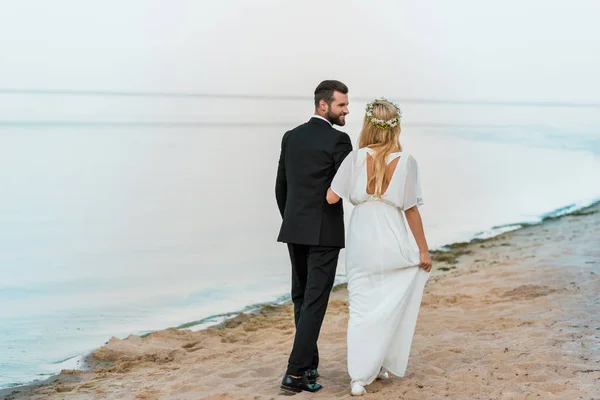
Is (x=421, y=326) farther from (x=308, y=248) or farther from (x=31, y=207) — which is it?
(x=31, y=207)

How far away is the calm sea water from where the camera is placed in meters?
6.65

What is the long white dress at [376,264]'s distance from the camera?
12.5ft

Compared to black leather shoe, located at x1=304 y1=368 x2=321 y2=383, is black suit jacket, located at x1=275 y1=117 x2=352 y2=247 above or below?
above

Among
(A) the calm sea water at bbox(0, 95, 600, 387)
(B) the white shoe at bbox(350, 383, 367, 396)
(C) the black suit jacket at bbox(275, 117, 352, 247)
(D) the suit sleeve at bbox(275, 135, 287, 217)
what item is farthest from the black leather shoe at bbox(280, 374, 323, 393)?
(A) the calm sea water at bbox(0, 95, 600, 387)

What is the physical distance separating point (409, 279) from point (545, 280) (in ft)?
8.24

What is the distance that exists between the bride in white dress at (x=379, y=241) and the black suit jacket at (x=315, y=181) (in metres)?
0.07

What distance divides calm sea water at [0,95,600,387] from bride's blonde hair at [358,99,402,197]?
2.44m

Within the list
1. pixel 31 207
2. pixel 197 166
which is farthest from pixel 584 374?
pixel 197 166

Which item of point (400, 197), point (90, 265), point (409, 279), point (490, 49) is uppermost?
point (490, 49)

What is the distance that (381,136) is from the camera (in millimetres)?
3781

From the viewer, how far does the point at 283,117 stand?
1634cm

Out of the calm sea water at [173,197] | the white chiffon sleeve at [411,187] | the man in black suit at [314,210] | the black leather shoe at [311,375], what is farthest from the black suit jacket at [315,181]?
the calm sea water at [173,197]

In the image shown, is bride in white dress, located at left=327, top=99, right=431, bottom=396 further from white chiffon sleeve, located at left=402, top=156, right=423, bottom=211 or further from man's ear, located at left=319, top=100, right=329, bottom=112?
man's ear, located at left=319, top=100, right=329, bottom=112

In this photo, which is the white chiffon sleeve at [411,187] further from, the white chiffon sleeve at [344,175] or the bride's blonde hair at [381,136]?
the white chiffon sleeve at [344,175]
